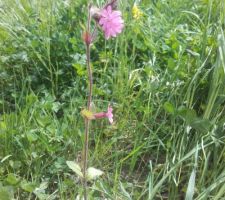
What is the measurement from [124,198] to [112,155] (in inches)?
8.7

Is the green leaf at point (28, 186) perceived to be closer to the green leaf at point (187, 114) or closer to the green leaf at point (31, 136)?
the green leaf at point (31, 136)

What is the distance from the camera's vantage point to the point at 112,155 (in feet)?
5.34

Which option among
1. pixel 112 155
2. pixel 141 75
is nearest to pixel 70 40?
pixel 141 75

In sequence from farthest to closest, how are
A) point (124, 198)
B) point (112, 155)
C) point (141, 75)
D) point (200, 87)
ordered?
point (141, 75)
point (200, 87)
point (112, 155)
point (124, 198)

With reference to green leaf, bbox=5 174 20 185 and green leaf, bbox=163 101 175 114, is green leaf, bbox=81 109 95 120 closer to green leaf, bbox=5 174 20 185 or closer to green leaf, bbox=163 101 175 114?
green leaf, bbox=5 174 20 185

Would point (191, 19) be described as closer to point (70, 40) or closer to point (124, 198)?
point (70, 40)

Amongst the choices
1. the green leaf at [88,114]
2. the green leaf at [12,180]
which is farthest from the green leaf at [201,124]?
the green leaf at [12,180]

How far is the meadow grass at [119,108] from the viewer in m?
1.53

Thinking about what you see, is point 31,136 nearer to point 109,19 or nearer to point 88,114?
point 88,114

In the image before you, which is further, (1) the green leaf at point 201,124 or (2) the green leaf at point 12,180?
(1) the green leaf at point 201,124

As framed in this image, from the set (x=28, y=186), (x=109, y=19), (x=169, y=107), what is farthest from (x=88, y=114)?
(x=169, y=107)

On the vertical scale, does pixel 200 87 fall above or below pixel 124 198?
above

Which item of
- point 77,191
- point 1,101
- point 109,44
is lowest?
point 77,191

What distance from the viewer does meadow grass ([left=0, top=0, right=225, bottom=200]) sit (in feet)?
5.01
